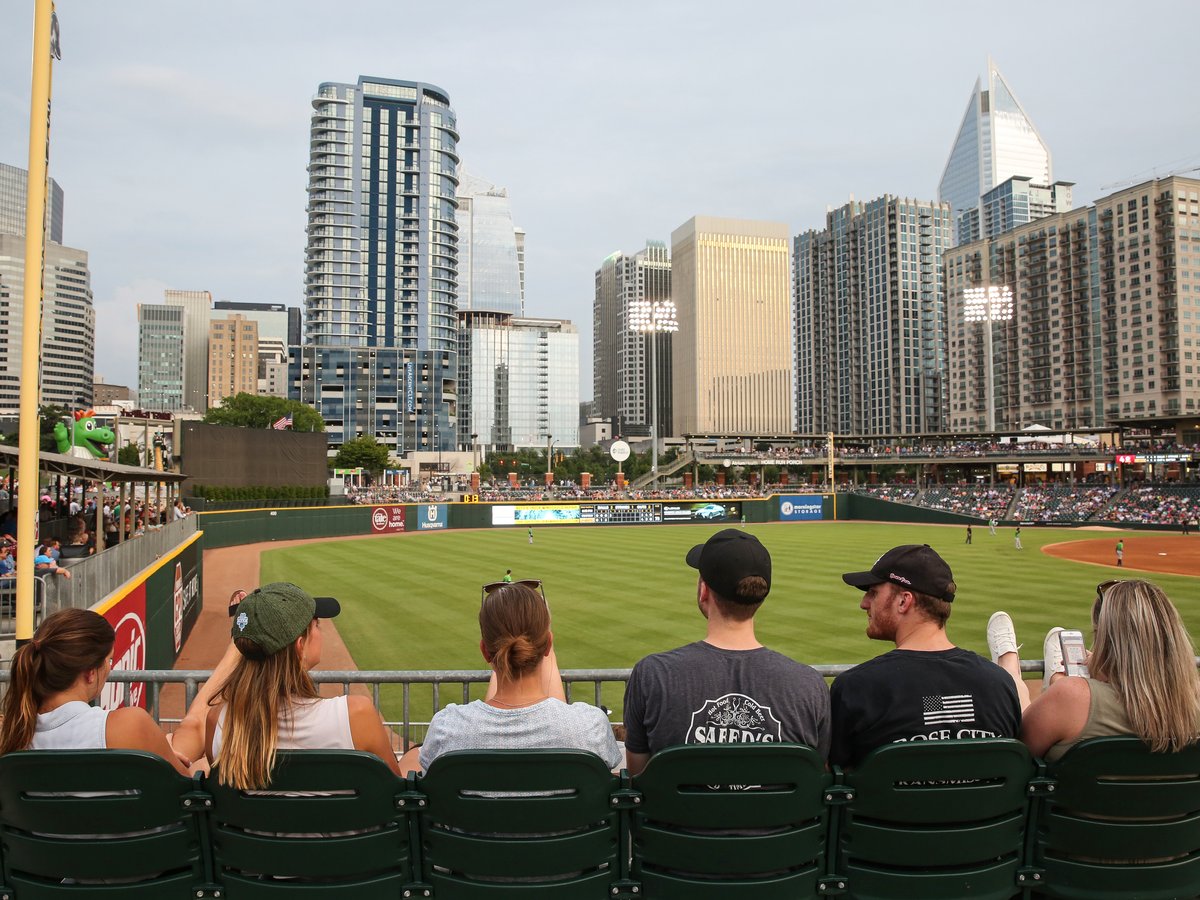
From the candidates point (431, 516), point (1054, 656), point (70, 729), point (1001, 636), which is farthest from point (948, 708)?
point (431, 516)

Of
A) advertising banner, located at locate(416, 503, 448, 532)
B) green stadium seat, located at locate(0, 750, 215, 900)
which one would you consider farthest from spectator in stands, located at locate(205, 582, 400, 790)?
advertising banner, located at locate(416, 503, 448, 532)

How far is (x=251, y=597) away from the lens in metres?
3.15

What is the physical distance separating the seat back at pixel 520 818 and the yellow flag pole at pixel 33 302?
5.56 m

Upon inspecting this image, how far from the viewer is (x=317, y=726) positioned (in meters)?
3.02

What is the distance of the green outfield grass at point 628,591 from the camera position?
18016mm

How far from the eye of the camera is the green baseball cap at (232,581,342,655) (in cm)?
302

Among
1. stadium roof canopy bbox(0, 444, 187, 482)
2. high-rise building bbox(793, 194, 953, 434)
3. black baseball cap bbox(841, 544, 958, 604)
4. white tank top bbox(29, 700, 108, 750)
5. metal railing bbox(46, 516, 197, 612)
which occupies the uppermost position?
high-rise building bbox(793, 194, 953, 434)

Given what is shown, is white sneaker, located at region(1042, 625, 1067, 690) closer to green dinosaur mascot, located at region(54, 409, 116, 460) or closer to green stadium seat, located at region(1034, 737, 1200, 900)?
green stadium seat, located at region(1034, 737, 1200, 900)

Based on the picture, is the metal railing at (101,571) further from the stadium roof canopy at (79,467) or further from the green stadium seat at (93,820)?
the green stadium seat at (93,820)

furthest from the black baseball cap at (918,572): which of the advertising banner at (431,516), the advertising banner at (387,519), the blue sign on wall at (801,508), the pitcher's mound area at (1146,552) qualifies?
the blue sign on wall at (801,508)

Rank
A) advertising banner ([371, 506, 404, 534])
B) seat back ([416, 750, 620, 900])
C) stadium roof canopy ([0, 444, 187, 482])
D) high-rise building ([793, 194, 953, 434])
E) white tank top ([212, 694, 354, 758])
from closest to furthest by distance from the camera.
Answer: seat back ([416, 750, 620, 900]) < white tank top ([212, 694, 354, 758]) < stadium roof canopy ([0, 444, 187, 482]) < advertising banner ([371, 506, 404, 534]) < high-rise building ([793, 194, 953, 434])

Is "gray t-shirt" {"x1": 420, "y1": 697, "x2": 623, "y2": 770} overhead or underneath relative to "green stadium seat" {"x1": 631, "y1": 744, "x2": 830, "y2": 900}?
overhead

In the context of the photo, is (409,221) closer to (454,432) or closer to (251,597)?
(454,432)

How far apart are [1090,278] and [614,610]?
136080mm
